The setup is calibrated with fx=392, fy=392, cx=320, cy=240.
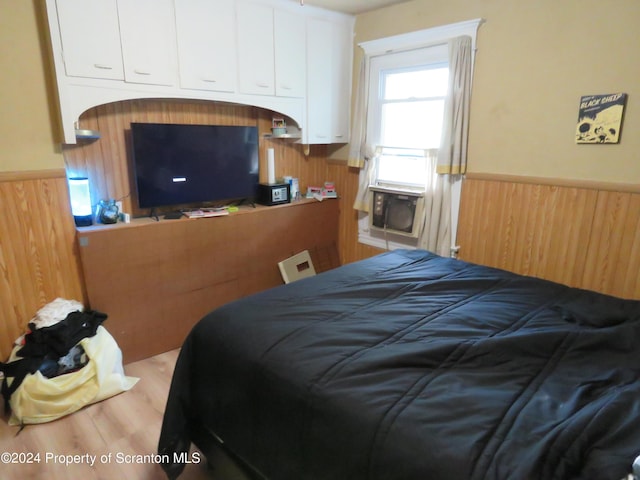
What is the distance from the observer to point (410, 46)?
3188mm

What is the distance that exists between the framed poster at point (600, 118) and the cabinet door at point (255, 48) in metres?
2.20

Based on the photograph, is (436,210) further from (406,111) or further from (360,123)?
(360,123)

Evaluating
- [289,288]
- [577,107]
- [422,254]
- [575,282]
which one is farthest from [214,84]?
[575,282]

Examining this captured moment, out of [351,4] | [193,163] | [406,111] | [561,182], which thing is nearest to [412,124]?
[406,111]

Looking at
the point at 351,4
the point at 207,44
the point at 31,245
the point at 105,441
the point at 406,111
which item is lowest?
the point at 105,441

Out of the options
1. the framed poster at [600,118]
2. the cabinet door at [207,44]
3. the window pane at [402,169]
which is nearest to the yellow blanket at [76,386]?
the cabinet door at [207,44]

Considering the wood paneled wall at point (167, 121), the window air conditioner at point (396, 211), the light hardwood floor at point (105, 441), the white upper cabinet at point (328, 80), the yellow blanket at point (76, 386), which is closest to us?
the light hardwood floor at point (105, 441)

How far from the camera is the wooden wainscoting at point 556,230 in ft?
Result: 7.66

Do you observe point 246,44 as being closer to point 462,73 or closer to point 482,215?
point 462,73

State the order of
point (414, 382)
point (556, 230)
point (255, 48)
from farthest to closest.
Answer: point (255, 48), point (556, 230), point (414, 382)

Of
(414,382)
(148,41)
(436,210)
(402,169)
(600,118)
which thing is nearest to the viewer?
(414,382)

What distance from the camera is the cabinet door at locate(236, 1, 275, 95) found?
2.91m

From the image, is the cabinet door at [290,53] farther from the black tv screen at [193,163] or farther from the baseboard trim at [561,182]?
the baseboard trim at [561,182]

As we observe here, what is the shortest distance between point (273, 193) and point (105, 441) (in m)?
2.09
